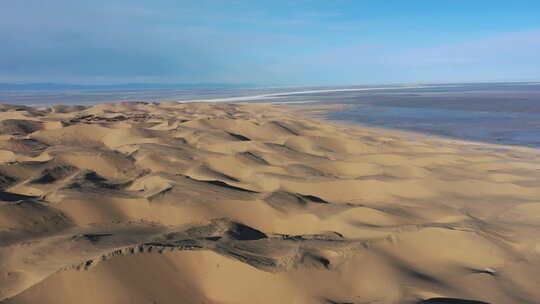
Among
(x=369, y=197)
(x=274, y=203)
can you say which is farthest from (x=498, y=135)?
(x=274, y=203)

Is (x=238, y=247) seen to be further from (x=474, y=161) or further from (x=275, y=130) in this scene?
(x=275, y=130)

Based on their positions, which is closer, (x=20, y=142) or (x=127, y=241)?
(x=127, y=241)

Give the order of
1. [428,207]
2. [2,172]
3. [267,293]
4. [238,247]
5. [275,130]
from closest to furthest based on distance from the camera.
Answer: [267,293], [238,247], [428,207], [2,172], [275,130]

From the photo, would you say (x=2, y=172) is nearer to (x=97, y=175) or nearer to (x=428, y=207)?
(x=97, y=175)

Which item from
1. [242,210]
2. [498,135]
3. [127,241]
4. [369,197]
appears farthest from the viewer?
[498,135]

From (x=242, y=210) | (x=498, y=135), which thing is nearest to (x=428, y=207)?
(x=242, y=210)

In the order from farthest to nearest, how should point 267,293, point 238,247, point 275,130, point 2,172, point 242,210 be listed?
1. point 275,130
2. point 2,172
3. point 242,210
4. point 238,247
5. point 267,293
